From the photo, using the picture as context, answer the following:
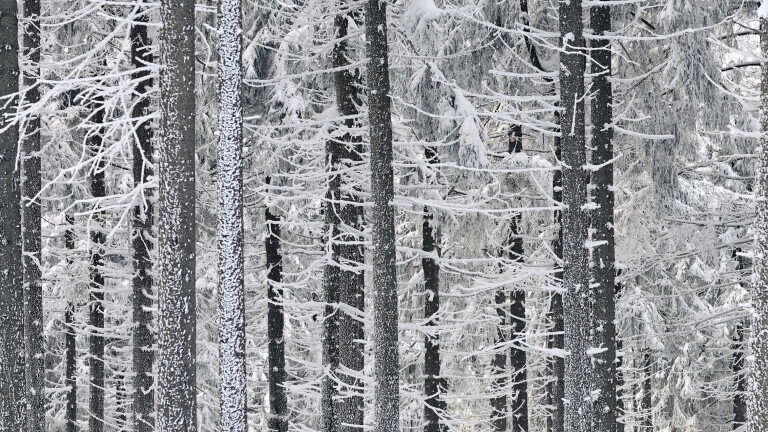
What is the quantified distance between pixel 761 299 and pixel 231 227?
18.4ft

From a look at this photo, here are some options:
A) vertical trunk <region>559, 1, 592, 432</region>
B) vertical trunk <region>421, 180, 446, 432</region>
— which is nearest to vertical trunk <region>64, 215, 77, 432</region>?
vertical trunk <region>421, 180, 446, 432</region>

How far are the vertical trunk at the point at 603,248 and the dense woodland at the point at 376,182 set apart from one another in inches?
1.4

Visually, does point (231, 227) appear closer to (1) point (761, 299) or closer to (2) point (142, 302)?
(1) point (761, 299)

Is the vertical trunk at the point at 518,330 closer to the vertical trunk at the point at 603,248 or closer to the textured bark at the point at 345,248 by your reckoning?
the textured bark at the point at 345,248

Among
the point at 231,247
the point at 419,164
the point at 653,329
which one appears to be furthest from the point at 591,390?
the point at 653,329

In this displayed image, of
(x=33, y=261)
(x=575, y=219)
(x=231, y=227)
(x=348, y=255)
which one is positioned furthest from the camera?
(x=348, y=255)

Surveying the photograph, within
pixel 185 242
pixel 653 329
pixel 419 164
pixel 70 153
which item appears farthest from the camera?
pixel 653 329

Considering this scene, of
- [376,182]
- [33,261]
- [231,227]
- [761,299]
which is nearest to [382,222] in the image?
[376,182]

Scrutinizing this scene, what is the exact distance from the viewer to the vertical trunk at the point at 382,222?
11242mm

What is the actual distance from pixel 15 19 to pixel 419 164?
5867 mm

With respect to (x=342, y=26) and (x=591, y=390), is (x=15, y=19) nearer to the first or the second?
(x=342, y=26)

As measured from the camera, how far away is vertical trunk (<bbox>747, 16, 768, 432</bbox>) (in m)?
7.62

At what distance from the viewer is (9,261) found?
10.5m

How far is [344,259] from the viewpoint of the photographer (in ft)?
46.7
